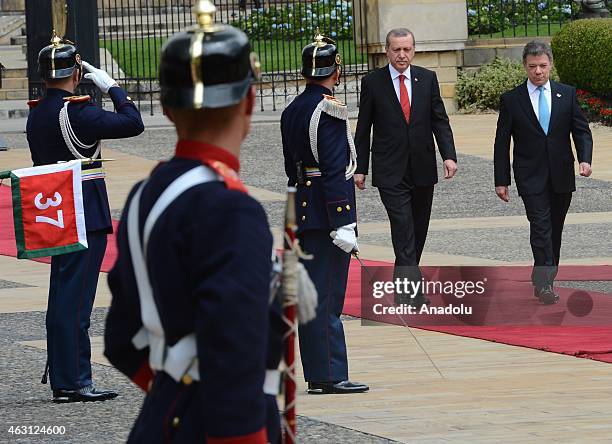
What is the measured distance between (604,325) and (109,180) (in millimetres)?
9490

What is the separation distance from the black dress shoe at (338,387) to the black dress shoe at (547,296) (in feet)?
9.83

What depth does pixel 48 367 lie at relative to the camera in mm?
7477

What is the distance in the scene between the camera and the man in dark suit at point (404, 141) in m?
10.1

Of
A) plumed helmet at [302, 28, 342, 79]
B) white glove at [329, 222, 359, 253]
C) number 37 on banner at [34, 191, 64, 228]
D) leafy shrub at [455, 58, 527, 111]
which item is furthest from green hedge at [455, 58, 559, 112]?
number 37 on banner at [34, 191, 64, 228]

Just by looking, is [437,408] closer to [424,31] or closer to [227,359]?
[227,359]

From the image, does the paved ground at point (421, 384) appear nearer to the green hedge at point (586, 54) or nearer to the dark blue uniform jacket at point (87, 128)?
the dark blue uniform jacket at point (87, 128)

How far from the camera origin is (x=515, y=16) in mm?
28406

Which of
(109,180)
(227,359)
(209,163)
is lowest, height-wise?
(109,180)

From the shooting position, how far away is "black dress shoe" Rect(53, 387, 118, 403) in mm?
7285

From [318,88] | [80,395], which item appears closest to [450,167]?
[318,88]

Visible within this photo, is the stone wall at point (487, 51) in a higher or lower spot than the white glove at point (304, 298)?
lower

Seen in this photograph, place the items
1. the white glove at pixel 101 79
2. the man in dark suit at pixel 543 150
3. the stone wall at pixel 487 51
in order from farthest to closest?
the stone wall at pixel 487 51 → the man in dark suit at pixel 543 150 → the white glove at pixel 101 79

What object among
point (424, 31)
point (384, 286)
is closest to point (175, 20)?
point (424, 31)

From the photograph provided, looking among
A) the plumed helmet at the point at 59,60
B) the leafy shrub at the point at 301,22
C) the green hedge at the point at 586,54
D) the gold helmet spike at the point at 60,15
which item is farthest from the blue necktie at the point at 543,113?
the leafy shrub at the point at 301,22
